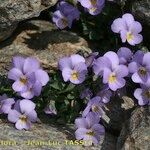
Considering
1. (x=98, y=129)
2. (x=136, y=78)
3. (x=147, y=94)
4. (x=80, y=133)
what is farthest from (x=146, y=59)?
(x=80, y=133)

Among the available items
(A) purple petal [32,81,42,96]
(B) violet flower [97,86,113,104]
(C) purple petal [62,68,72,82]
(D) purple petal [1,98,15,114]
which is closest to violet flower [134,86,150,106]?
(B) violet flower [97,86,113,104]

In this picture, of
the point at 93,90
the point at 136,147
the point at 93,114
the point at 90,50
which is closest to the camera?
the point at 136,147

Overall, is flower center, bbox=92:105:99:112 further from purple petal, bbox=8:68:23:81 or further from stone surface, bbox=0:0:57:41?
stone surface, bbox=0:0:57:41

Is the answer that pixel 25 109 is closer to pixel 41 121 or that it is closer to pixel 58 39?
pixel 41 121

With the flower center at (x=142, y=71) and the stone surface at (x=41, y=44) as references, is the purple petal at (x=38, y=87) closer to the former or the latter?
the stone surface at (x=41, y=44)

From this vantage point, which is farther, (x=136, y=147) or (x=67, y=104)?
(x=67, y=104)

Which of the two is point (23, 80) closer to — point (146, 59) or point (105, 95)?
point (105, 95)

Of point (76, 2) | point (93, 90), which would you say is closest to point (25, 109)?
point (93, 90)
